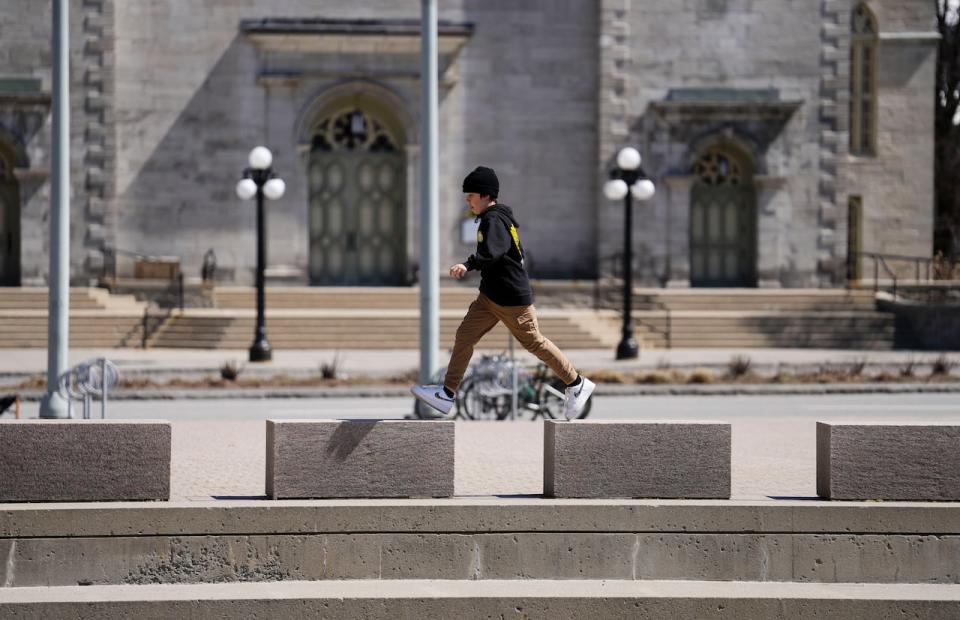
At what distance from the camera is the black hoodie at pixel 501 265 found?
927cm

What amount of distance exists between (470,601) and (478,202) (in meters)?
2.72

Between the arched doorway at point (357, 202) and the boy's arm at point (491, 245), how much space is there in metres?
29.0

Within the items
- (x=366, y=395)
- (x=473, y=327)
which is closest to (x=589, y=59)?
(x=366, y=395)

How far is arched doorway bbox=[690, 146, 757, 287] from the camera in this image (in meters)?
39.0

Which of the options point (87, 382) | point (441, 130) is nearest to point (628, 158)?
point (441, 130)

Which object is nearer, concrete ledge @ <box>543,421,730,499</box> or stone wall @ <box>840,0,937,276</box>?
concrete ledge @ <box>543,421,730,499</box>

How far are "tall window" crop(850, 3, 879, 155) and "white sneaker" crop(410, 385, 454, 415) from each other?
36888 millimetres

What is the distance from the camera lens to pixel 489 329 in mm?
9391

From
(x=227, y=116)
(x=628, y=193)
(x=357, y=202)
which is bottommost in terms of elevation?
(x=628, y=193)

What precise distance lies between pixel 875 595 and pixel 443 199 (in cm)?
3067

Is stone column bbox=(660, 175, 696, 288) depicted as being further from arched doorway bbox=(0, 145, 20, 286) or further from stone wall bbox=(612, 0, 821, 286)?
arched doorway bbox=(0, 145, 20, 286)

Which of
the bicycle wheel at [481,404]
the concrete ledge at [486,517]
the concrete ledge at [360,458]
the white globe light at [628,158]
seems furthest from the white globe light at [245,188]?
the concrete ledge at [486,517]

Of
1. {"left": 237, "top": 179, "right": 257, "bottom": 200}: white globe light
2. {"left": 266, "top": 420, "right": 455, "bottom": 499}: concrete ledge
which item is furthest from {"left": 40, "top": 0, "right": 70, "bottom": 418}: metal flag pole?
{"left": 237, "top": 179, "right": 257, "bottom": 200}: white globe light

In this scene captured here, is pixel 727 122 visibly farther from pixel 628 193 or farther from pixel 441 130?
pixel 628 193
